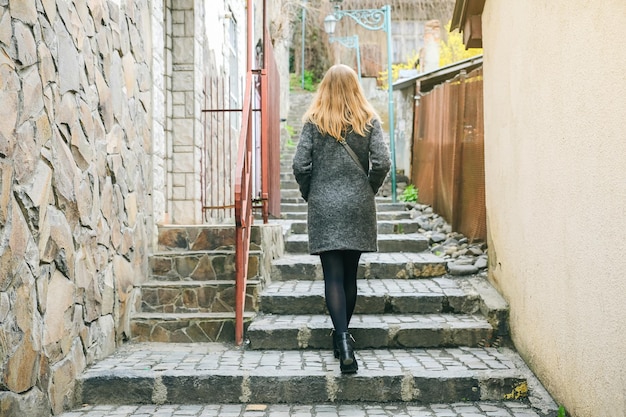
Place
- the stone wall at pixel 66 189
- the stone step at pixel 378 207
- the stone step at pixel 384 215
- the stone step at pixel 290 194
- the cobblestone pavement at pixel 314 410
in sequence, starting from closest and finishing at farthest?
the stone wall at pixel 66 189
the cobblestone pavement at pixel 314 410
the stone step at pixel 384 215
the stone step at pixel 378 207
the stone step at pixel 290 194

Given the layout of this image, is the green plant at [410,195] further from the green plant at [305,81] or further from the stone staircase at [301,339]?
the green plant at [305,81]

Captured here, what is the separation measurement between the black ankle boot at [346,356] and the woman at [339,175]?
0.07 metres

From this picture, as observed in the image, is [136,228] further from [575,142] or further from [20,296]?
[575,142]

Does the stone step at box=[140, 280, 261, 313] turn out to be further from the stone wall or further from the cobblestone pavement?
the cobblestone pavement

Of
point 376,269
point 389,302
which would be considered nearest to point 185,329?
point 389,302

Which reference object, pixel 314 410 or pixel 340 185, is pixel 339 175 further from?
pixel 314 410

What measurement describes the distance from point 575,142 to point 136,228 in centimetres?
309

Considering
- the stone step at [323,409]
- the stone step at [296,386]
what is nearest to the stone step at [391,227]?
the stone step at [296,386]

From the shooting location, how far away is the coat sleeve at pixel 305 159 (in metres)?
4.07

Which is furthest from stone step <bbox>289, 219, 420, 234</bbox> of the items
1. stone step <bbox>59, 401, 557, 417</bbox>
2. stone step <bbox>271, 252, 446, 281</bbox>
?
stone step <bbox>59, 401, 557, 417</bbox>

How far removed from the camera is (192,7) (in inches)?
243

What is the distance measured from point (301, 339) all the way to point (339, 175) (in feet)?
3.97

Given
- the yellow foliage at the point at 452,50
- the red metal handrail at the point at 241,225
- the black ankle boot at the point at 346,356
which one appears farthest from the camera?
the yellow foliage at the point at 452,50

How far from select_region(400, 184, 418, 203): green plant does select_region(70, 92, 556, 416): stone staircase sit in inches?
116
